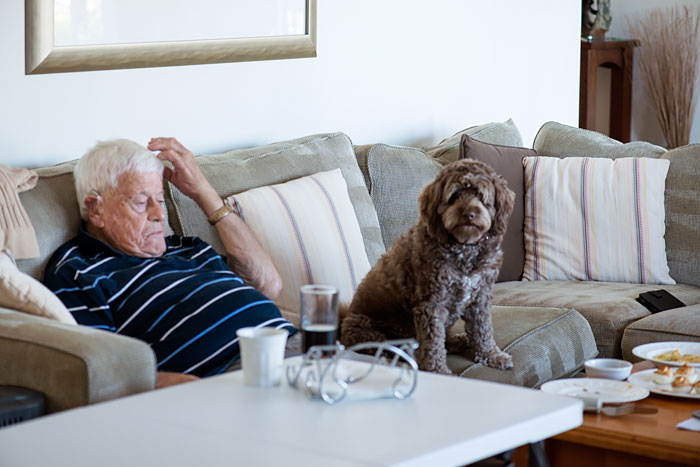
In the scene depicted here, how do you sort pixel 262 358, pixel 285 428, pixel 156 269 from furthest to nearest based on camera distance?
pixel 156 269 → pixel 262 358 → pixel 285 428

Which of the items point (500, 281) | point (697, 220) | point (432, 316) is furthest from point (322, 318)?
point (697, 220)

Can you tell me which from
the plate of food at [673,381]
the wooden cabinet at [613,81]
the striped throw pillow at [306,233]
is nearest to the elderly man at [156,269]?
the striped throw pillow at [306,233]

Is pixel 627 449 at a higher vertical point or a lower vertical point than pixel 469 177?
lower

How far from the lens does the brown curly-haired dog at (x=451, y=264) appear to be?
2.44 metres

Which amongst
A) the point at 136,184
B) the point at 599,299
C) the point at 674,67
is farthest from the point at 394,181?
the point at 674,67

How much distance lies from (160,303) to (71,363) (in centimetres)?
55

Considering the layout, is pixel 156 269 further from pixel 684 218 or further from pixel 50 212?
pixel 684 218

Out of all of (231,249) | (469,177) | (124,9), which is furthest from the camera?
(124,9)

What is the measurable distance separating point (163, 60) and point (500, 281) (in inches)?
58.1

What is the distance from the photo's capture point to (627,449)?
1981 millimetres

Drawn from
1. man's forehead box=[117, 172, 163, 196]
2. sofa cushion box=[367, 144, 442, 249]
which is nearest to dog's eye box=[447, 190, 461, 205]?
man's forehead box=[117, 172, 163, 196]

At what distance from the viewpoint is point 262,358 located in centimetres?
158

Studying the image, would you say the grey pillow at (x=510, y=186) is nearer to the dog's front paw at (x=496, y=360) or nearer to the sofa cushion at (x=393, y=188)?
the sofa cushion at (x=393, y=188)

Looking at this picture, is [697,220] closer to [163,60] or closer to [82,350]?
[163,60]
